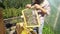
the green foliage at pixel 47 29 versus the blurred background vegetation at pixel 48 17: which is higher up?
the blurred background vegetation at pixel 48 17

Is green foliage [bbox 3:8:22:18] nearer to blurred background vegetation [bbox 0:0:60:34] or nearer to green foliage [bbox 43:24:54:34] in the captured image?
blurred background vegetation [bbox 0:0:60:34]

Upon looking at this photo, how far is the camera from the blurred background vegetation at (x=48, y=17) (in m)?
1.01

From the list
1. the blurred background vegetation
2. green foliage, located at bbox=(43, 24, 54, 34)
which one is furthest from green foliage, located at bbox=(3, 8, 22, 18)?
green foliage, located at bbox=(43, 24, 54, 34)

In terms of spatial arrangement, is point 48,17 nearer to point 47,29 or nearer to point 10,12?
point 47,29

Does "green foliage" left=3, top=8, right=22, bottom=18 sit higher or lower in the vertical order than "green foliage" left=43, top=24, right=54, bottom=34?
higher

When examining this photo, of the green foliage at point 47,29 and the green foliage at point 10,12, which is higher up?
the green foliage at point 10,12

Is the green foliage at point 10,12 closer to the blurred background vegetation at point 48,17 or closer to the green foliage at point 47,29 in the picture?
the blurred background vegetation at point 48,17

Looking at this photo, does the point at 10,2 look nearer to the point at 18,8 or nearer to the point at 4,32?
the point at 18,8

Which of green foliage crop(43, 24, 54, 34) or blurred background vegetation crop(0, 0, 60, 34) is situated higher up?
blurred background vegetation crop(0, 0, 60, 34)

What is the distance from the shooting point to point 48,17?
42.6 inches

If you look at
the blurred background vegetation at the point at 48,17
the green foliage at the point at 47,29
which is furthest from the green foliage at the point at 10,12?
the green foliage at the point at 47,29

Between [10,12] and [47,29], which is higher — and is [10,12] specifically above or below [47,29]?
above

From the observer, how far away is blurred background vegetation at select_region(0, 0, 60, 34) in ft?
3.33

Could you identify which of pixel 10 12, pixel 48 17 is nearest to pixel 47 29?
pixel 48 17
